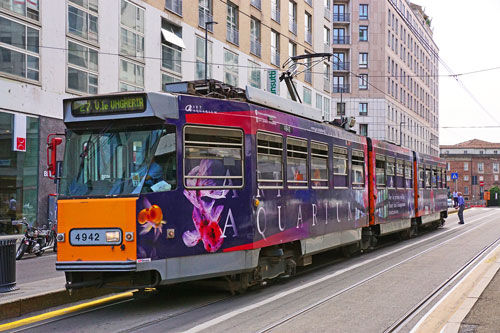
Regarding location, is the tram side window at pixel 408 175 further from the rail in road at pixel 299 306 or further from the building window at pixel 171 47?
the building window at pixel 171 47

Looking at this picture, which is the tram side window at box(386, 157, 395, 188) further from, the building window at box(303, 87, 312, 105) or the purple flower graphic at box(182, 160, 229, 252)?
the building window at box(303, 87, 312, 105)

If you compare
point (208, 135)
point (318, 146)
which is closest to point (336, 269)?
point (318, 146)

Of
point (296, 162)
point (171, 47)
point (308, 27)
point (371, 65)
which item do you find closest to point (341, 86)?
point (371, 65)

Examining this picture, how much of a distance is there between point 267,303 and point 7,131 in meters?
16.2

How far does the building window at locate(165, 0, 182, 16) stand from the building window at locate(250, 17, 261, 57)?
23.4 ft

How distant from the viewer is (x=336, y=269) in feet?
41.0

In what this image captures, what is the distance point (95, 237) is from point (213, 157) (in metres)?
2.02

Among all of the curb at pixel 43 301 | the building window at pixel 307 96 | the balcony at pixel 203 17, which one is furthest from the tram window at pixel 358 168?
→ the building window at pixel 307 96

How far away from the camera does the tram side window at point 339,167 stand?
12869 mm

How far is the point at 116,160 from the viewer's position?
26.3ft

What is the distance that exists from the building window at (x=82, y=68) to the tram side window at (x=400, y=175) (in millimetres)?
13171

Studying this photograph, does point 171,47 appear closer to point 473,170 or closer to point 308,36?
point 308,36

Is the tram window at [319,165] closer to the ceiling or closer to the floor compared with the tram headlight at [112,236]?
closer to the ceiling

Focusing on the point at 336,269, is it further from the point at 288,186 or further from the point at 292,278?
the point at 288,186
